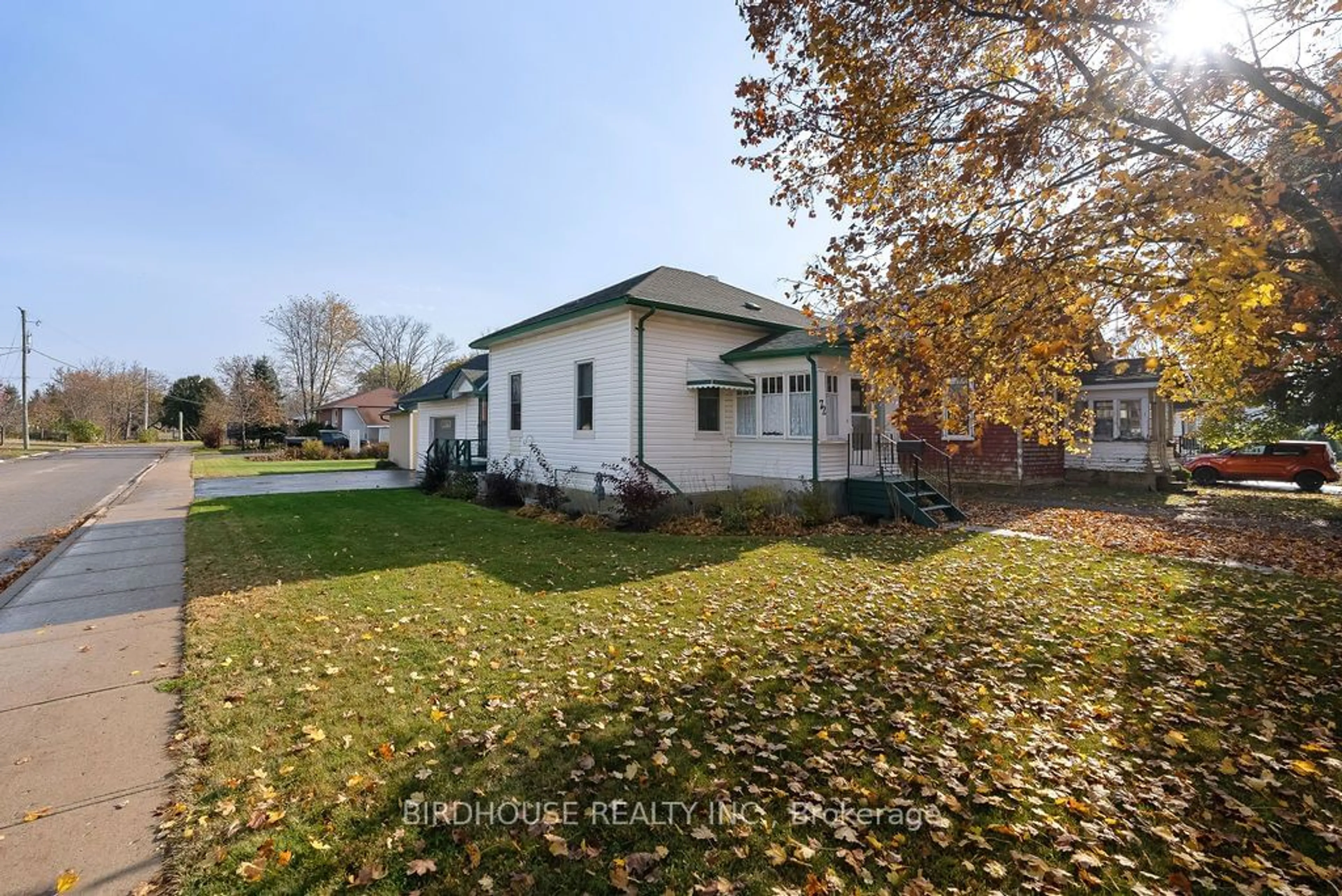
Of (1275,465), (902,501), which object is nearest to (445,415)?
(902,501)

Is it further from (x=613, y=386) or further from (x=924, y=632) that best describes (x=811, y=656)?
(x=613, y=386)

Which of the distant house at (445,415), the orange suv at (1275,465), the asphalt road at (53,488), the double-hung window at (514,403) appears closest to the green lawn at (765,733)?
the asphalt road at (53,488)

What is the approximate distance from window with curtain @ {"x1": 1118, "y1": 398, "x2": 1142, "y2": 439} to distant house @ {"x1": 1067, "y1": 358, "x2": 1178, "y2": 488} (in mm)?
16

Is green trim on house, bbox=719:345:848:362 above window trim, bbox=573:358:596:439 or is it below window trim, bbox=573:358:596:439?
above

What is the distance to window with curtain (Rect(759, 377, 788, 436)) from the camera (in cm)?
1269

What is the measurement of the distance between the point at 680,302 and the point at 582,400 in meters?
3.25

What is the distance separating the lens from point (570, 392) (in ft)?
46.0

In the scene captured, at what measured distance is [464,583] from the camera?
732 cm

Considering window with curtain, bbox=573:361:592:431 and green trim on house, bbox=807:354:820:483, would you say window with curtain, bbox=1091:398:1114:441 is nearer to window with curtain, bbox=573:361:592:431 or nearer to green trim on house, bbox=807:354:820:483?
green trim on house, bbox=807:354:820:483

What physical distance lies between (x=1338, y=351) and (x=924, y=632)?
594 inches

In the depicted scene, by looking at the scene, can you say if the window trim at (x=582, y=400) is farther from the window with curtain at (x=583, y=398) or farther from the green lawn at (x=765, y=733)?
the green lawn at (x=765, y=733)

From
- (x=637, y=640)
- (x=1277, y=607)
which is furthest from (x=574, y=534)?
(x=1277, y=607)

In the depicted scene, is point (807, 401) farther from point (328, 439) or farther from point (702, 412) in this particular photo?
point (328, 439)

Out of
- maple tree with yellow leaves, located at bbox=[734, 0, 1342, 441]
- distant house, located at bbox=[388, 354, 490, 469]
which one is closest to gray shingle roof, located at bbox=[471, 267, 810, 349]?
distant house, located at bbox=[388, 354, 490, 469]
